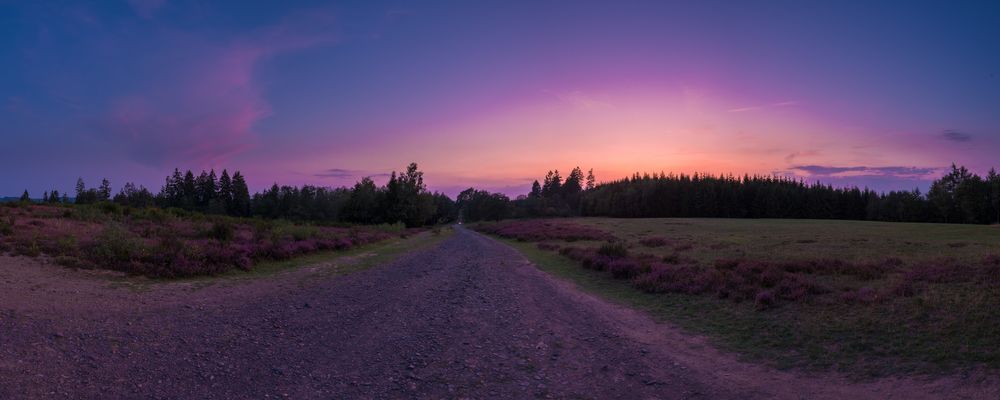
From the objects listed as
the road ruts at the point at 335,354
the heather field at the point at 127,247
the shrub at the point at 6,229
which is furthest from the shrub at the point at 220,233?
the road ruts at the point at 335,354

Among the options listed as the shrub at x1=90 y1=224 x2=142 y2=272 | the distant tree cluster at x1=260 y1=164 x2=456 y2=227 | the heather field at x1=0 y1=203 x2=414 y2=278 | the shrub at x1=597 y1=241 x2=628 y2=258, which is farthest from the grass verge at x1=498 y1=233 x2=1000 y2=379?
the distant tree cluster at x1=260 y1=164 x2=456 y2=227

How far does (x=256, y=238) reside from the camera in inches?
986

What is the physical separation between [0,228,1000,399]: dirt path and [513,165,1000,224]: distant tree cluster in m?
106

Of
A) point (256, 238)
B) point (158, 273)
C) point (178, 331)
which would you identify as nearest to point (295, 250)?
point (256, 238)

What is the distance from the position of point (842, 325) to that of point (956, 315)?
186 centimetres

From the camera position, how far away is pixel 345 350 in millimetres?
8227

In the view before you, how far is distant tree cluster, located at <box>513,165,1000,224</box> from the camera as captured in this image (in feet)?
282

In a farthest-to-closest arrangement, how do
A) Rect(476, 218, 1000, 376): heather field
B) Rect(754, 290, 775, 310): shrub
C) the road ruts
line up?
1. Rect(754, 290, 775, 310): shrub
2. Rect(476, 218, 1000, 376): heather field
3. the road ruts

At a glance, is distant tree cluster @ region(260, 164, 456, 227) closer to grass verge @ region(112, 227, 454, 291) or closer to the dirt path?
grass verge @ region(112, 227, 454, 291)

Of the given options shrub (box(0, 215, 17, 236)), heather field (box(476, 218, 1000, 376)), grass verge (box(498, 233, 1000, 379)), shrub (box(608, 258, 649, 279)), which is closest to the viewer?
grass verge (box(498, 233, 1000, 379))

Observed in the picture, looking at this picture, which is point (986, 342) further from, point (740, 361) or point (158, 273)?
point (158, 273)

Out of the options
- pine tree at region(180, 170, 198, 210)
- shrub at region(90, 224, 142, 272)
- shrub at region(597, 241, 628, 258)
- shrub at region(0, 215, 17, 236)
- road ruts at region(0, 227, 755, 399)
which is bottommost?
road ruts at region(0, 227, 755, 399)

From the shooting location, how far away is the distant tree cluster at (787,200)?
282 feet

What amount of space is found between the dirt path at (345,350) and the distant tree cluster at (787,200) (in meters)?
106
